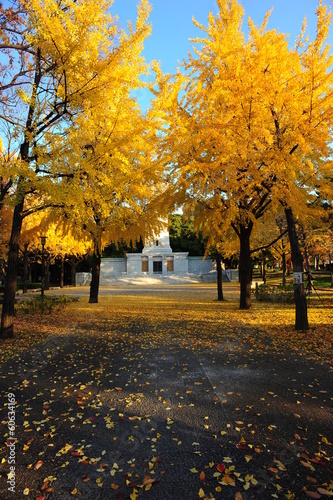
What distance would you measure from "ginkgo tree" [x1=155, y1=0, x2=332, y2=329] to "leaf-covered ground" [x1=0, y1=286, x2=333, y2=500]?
374cm

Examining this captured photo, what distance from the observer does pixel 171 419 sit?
3.69 metres

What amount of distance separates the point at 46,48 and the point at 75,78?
817mm

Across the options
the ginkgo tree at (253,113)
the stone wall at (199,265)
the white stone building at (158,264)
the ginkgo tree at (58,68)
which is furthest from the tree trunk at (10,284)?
the stone wall at (199,265)

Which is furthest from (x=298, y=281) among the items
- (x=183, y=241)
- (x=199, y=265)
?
(x=183, y=241)

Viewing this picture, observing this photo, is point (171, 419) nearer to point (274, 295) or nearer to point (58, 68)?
point (58, 68)

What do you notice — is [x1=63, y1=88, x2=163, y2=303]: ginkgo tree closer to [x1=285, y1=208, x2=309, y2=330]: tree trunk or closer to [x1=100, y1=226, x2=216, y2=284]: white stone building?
A: [x1=285, y1=208, x2=309, y2=330]: tree trunk

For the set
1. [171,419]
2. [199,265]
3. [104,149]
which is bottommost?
[171,419]

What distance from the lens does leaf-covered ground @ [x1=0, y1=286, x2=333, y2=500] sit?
2629 millimetres

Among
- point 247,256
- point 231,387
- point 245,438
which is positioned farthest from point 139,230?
point 245,438

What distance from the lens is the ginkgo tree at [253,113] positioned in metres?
7.23

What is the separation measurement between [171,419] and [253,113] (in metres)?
6.94

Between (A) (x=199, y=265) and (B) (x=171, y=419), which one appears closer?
(B) (x=171, y=419)

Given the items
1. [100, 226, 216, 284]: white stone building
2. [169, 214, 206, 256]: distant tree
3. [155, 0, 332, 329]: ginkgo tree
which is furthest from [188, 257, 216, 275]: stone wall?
[155, 0, 332, 329]: ginkgo tree

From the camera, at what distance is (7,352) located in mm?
7023
